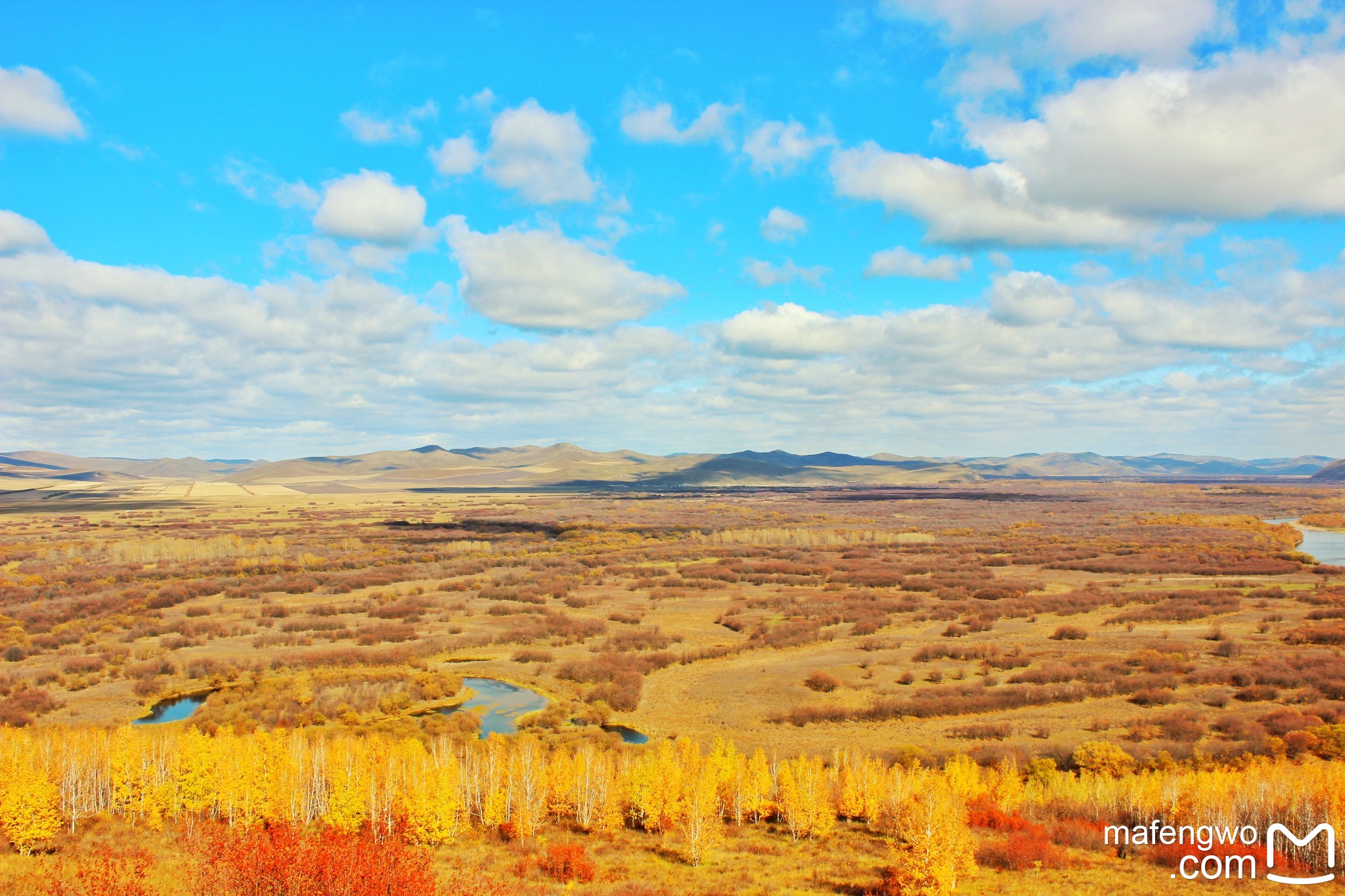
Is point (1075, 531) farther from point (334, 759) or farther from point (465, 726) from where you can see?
point (334, 759)

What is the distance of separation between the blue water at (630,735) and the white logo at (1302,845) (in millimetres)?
21432

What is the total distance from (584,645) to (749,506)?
14837cm

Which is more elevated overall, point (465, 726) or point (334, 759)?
point (334, 759)

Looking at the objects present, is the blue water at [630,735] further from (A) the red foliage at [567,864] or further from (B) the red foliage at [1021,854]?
(B) the red foliage at [1021,854]

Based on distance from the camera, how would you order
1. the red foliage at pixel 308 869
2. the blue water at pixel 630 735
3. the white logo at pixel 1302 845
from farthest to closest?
the blue water at pixel 630 735
the white logo at pixel 1302 845
the red foliage at pixel 308 869

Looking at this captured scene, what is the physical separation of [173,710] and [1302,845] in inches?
1788

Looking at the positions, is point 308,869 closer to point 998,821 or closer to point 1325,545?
point 998,821

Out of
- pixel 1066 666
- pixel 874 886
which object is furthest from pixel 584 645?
pixel 874 886

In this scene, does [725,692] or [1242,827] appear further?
[725,692]

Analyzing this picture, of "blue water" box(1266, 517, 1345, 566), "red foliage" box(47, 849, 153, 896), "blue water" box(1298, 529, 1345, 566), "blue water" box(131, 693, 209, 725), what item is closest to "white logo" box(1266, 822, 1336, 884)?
"red foliage" box(47, 849, 153, 896)

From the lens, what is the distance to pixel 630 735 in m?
33.9

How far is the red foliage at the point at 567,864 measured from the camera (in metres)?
19.9

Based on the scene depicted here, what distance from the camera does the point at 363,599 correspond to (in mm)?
66250

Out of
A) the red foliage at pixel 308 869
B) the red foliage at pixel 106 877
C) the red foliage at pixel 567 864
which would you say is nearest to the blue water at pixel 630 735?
the red foliage at pixel 567 864
